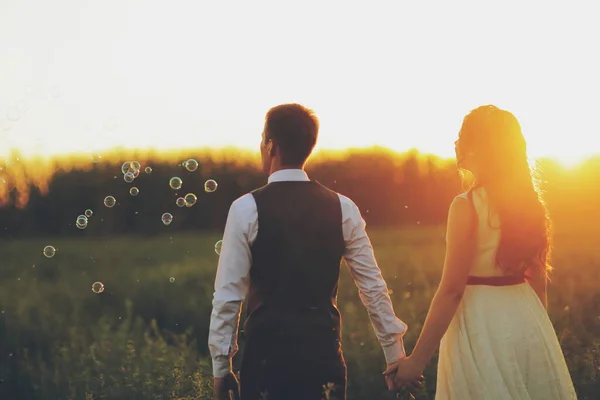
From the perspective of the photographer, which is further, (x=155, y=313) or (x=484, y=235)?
(x=155, y=313)

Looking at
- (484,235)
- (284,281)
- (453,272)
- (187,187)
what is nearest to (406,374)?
(453,272)

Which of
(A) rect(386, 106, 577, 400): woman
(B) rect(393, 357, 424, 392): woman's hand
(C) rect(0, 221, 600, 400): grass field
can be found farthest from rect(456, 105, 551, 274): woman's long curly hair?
(C) rect(0, 221, 600, 400): grass field

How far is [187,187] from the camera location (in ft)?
55.1

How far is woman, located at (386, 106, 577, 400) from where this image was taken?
13.1ft

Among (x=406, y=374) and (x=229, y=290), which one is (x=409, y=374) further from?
(x=229, y=290)

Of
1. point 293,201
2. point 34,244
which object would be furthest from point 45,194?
point 293,201

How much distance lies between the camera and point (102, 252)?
16312mm

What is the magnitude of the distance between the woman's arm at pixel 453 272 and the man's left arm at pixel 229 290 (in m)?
0.96

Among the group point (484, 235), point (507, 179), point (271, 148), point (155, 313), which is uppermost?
point (271, 148)

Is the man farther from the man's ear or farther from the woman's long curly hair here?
the woman's long curly hair

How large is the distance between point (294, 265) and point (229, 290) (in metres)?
0.33

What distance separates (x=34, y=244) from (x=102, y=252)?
2.21 metres

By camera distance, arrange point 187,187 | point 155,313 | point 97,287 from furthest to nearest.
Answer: point 187,187
point 155,313
point 97,287

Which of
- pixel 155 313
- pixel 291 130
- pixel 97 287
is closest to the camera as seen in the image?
pixel 291 130
